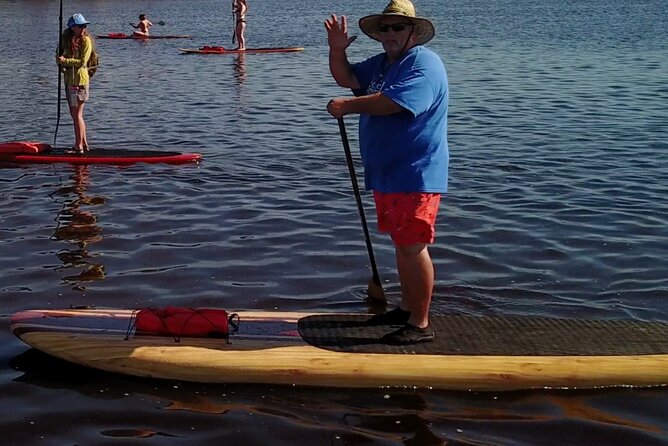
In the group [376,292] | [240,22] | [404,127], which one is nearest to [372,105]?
[404,127]

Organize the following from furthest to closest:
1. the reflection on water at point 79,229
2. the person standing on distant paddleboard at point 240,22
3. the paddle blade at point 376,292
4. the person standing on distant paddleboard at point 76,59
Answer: the person standing on distant paddleboard at point 240,22 → the person standing on distant paddleboard at point 76,59 → the reflection on water at point 79,229 → the paddle blade at point 376,292

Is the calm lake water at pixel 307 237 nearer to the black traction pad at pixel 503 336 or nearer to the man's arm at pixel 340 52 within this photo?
the black traction pad at pixel 503 336

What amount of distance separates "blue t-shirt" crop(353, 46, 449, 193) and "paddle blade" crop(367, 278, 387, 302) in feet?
5.08


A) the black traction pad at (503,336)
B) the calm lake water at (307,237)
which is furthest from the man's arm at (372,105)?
the calm lake water at (307,237)

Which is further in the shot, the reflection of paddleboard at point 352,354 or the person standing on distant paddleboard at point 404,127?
the reflection of paddleboard at point 352,354

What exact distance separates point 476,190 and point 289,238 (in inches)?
110

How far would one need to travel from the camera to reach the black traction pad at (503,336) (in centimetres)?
550

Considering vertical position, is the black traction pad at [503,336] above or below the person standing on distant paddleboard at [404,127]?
below

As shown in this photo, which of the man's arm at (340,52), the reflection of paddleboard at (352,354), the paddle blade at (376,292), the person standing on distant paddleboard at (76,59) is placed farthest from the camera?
the person standing on distant paddleboard at (76,59)

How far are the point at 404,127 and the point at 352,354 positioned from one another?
4.62ft

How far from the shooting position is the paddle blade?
681 cm

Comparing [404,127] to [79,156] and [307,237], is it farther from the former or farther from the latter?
[79,156]

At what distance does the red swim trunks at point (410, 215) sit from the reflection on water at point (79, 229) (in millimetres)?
3005

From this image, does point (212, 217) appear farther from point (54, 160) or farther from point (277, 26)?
point (277, 26)
